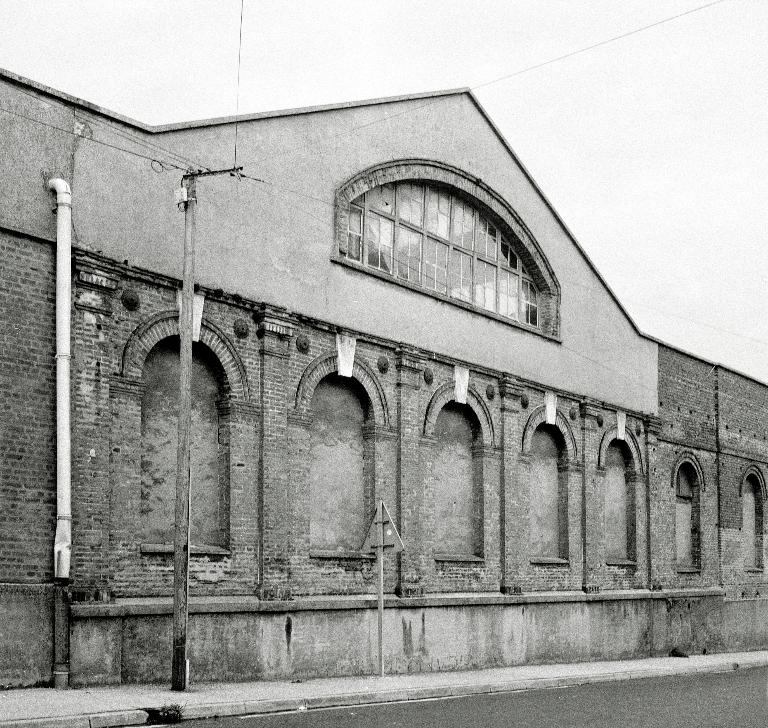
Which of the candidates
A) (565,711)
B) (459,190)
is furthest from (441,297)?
(565,711)

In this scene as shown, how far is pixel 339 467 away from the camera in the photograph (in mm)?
20078

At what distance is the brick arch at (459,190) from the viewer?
2042cm

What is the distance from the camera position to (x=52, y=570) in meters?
14.7

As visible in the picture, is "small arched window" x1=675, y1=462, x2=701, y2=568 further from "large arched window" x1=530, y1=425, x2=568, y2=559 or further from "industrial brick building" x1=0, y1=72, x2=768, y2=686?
"large arched window" x1=530, y1=425, x2=568, y2=559

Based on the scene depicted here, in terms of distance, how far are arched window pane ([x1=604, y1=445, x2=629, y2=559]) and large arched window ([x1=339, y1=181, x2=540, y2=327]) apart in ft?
14.1

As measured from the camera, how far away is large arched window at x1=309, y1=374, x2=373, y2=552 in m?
19.6

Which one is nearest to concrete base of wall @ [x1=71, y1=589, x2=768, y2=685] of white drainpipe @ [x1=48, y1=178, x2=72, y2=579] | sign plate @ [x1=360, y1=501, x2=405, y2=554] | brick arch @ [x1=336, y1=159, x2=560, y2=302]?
white drainpipe @ [x1=48, y1=178, x2=72, y2=579]

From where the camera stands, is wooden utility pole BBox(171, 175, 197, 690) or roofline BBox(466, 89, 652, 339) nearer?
wooden utility pole BBox(171, 175, 197, 690)

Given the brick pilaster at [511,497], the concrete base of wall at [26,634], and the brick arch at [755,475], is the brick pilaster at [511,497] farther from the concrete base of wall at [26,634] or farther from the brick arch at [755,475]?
the concrete base of wall at [26,634]

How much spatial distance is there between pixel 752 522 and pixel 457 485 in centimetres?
1413

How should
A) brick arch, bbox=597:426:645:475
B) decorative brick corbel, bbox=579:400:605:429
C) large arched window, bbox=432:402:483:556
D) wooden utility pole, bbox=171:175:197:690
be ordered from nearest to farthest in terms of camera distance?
1. wooden utility pole, bbox=171:175:197:690
2. large arched window, bbox=432:402:483:556
3. decorative brick corbel, bbox=579:400:605:429
4. brick arch, bbox=597:426:645:475

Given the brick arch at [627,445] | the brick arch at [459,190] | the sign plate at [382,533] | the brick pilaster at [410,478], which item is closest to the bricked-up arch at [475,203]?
the brick arch at [459,190]

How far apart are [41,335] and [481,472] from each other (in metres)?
10.7

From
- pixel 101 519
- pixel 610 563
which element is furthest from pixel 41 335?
pixel 610 563
